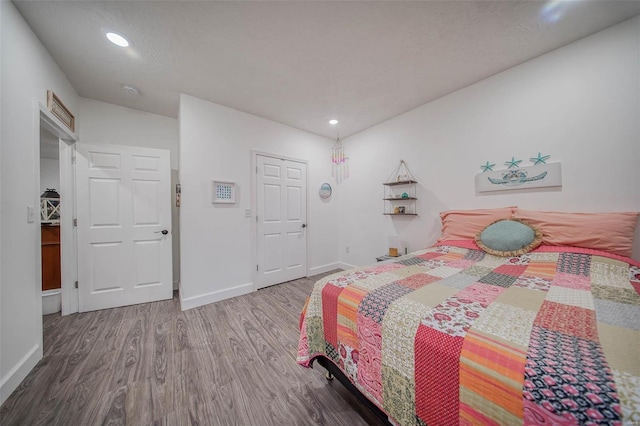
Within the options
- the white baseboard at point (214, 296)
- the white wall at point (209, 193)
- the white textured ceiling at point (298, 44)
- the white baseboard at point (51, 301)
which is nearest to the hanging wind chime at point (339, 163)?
the white wall at point (209, 193)

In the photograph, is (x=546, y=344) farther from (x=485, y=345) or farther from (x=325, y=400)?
(x=325, y=400)

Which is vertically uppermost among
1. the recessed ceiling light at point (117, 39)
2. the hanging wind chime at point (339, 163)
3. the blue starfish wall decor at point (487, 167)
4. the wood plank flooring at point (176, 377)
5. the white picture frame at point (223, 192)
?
the recessed ceiling light at point (117, 39)

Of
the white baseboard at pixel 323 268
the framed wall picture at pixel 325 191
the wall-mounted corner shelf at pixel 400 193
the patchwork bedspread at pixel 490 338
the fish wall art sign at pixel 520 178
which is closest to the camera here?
the patchwork bedspread at pixel 490 338

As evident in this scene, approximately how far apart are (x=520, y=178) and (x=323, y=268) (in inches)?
116

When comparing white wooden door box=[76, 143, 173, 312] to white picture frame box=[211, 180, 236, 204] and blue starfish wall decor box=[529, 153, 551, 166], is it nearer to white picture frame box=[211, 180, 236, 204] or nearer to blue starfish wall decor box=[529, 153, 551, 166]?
white picture frame box=[211, 180, 236, 204]

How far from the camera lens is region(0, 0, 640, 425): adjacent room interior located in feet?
3.44

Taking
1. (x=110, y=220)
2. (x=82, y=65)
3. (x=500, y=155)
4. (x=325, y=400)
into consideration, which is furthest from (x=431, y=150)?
(x=110, y=220)

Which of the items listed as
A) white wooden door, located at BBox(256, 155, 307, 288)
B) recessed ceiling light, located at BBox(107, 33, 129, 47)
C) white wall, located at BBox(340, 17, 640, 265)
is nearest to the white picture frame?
white wooden door, located at BBox(256, 155, 307, 288)

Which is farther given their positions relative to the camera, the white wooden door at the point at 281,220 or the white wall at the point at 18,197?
the white wooden door at the point at 281,220

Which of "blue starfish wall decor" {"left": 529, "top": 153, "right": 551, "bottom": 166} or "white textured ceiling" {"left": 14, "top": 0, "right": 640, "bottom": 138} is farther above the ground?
"white textured ceiling" {"left": 14, "top": 0, "right": 640, "bottom": 138}

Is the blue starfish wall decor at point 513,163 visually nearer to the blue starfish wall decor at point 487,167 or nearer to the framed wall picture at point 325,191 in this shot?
the blue starfish wall decor at point 487,167

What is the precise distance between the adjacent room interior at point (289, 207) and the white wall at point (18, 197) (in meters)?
0.02

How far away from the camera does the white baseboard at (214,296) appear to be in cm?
248

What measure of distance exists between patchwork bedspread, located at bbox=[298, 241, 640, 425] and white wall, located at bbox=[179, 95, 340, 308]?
5.87 ft
